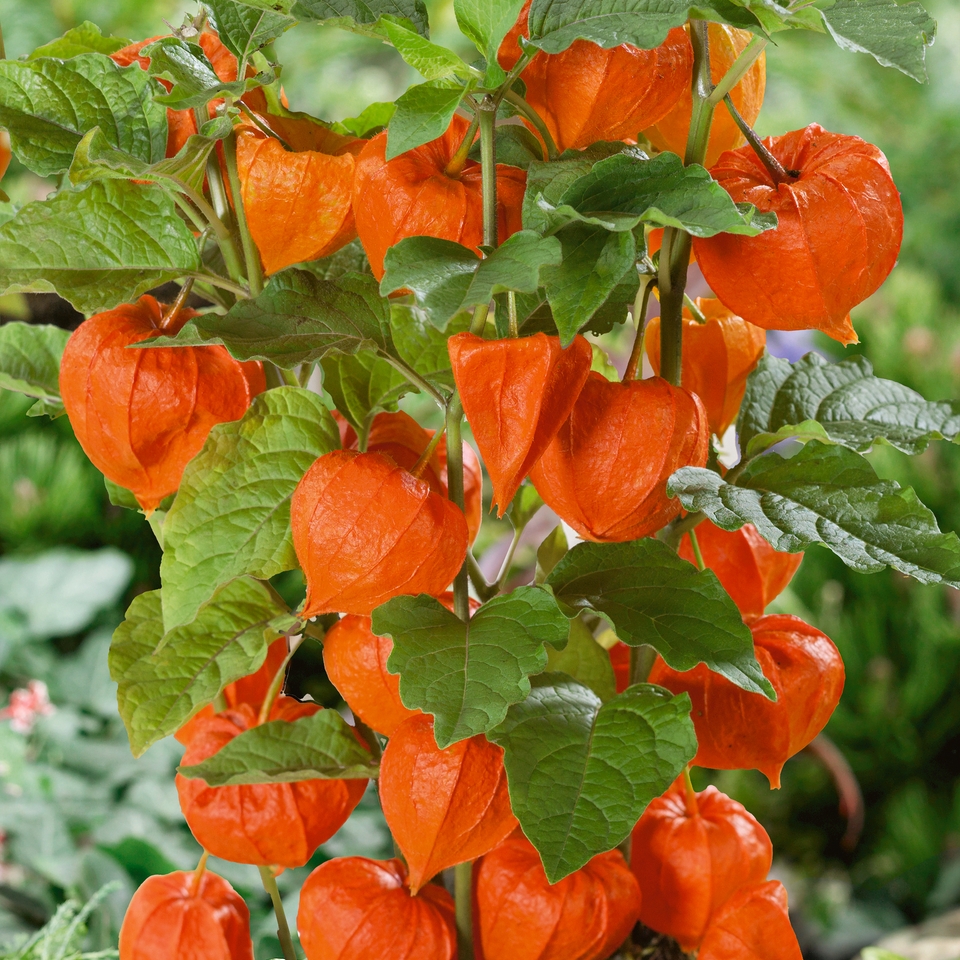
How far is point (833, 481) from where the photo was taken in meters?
0.32

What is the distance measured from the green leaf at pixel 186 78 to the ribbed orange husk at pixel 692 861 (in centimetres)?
29

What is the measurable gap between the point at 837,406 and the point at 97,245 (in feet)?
0.88

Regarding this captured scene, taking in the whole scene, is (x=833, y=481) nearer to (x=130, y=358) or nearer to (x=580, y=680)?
(x=580, y=680)

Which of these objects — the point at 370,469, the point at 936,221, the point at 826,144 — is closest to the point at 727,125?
the point at 826,144

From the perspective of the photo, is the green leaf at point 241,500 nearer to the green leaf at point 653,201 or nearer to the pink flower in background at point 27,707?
the green leaf at point 653,201

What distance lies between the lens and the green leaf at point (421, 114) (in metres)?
0.27

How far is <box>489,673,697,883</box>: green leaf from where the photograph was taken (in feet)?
0.95

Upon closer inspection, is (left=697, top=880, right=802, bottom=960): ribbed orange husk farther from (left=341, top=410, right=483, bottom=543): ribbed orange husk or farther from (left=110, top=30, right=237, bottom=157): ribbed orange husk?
(left=110, top=30, right=237, bottom=157): ribbed orange husk

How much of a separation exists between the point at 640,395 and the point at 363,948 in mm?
204

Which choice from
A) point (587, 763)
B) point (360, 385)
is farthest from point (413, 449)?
point (587, 763)

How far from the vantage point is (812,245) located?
30 cm

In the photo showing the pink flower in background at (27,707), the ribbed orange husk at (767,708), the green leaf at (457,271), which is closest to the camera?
the green leaf at (457,271)

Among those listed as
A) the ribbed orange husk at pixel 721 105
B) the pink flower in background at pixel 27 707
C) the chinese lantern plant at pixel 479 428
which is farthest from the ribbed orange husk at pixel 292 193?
the pink flower in background at pixel 27 707

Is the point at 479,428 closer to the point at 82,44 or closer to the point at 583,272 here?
the point at 583,272
